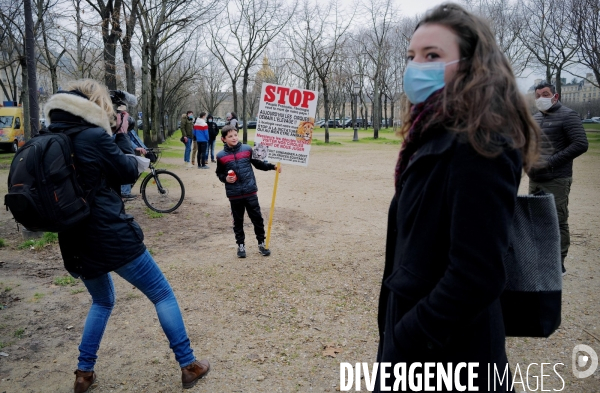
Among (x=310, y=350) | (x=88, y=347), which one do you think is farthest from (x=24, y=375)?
(x=310, y=350)

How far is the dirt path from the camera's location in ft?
11.3

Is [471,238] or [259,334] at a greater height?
[471,238]

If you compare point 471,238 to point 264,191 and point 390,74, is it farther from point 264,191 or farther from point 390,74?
point 390,74

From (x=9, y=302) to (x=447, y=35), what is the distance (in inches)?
198

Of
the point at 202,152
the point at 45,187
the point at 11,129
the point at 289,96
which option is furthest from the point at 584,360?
the point at 11,129

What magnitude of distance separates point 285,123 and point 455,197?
17.8 ft

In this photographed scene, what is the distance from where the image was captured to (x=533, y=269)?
1.58m

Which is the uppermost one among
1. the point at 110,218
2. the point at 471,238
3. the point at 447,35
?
the point at 447,35

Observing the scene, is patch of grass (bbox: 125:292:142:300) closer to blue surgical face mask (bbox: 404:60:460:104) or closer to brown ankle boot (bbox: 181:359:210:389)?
brown ankle boot (bbox: 181:359:210:389)

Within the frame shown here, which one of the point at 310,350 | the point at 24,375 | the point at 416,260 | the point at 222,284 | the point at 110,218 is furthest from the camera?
the point at 222,284

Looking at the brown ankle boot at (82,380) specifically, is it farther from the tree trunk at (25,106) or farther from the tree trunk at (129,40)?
the tree trunk at (129,40)

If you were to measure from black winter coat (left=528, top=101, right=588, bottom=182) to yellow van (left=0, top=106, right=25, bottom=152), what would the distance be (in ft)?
79.1

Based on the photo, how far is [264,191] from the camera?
11516 mm

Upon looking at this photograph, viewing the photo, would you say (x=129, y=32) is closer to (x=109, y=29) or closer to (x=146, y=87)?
(x=109, y=29)
